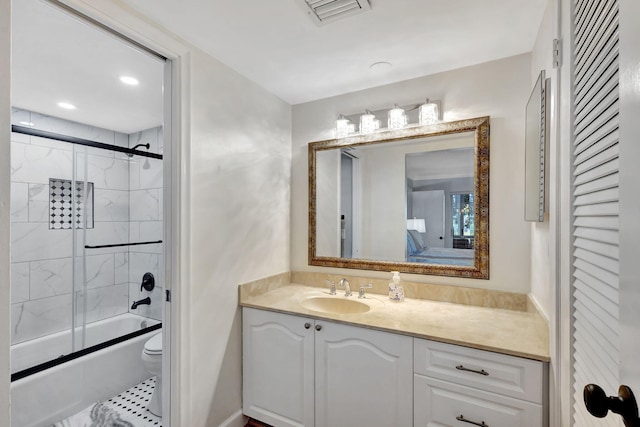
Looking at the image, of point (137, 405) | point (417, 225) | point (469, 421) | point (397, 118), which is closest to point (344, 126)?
point (397, 118)

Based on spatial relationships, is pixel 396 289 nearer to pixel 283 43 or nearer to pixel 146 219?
pixel 283 43

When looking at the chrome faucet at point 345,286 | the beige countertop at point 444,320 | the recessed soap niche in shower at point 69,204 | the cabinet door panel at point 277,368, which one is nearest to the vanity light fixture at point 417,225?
the beige countertop at point 444,320

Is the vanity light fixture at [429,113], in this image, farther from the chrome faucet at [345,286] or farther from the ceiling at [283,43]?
the chrome faucet at [345,286]

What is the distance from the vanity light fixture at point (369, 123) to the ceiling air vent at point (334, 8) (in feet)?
2.50

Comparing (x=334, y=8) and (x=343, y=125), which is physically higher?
(x=334, y=8)

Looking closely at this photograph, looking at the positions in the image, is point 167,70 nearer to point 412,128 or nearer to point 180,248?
point 180,248

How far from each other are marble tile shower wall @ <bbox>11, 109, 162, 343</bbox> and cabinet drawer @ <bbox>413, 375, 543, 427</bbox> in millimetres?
2547

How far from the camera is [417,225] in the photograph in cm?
204

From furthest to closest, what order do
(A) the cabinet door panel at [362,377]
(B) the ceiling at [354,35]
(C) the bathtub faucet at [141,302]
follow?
(C) the bathtub faucet at [141,302]
(A) the cabinet door panel at [362,377]
(B) the ceiling at [354,35]

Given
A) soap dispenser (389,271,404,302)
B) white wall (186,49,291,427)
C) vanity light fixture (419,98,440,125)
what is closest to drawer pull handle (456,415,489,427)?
soap dispenser (389,271,404,302)

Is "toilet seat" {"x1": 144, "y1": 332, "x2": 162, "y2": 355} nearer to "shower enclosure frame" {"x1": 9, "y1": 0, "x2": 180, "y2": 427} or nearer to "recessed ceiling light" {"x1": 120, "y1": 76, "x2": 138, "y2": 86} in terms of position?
"shower enclosure frame" {"x1": 9, "y1": 0, "x2": 180, "y2": 427}

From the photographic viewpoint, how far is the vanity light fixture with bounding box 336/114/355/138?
7.23 feet

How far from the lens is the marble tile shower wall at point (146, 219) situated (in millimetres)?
2961

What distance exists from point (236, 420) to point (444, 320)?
4.44ft
